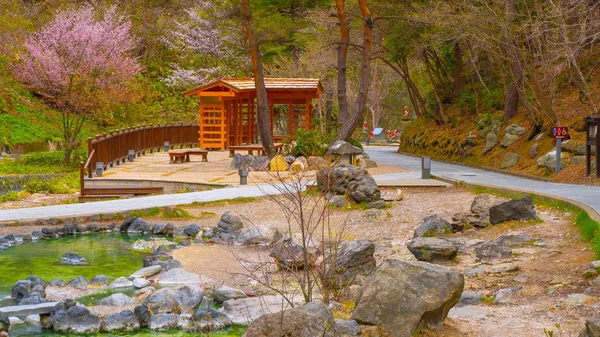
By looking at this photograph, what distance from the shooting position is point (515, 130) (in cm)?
2680

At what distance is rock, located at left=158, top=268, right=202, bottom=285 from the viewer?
11.6 meters

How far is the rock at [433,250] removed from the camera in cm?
1138

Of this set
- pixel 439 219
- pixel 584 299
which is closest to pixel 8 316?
pixel 584 299

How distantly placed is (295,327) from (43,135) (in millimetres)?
31621

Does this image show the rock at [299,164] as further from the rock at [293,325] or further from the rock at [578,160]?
the rock at [293,325]

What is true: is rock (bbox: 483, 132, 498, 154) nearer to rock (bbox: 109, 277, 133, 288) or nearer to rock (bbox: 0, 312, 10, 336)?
rock (bbox: 109, 277, 133, 288)

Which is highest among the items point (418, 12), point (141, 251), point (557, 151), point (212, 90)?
point (418, 12)

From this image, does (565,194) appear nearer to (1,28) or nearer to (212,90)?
(212,90)

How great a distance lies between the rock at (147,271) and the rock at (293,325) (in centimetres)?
595

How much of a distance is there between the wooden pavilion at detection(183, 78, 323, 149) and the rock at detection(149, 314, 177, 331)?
24.0 metres

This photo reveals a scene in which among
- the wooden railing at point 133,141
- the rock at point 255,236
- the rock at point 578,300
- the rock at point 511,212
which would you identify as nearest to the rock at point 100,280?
the rock at point 255,236

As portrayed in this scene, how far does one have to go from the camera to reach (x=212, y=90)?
1331 inches

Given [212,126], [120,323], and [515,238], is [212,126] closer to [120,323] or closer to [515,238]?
[515,238]

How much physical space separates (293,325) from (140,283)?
222 inches
